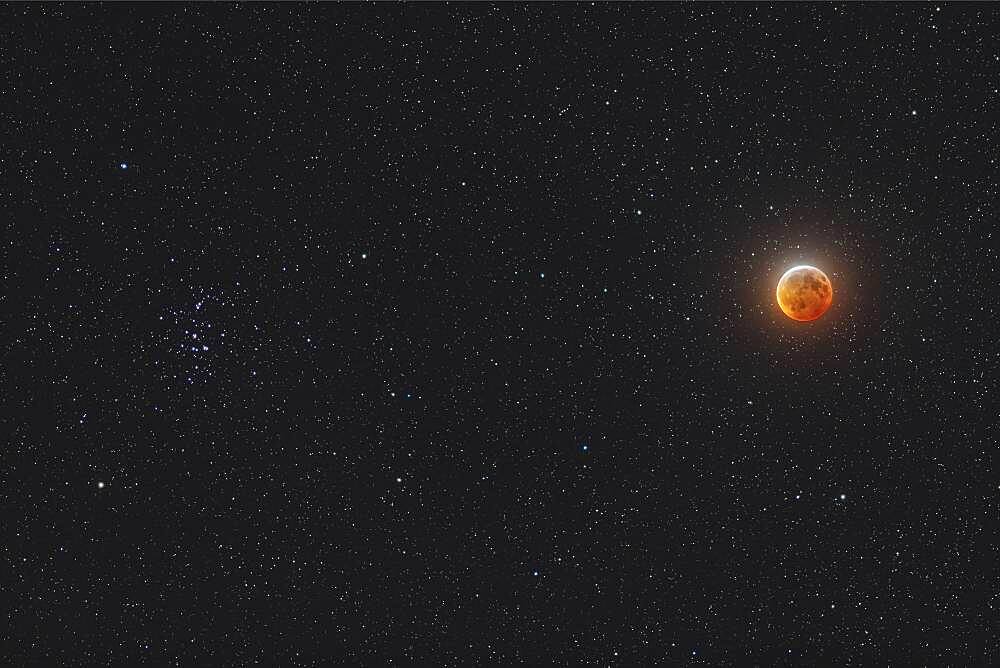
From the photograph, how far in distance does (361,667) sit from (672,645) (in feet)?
3.49

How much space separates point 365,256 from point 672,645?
1685 mm

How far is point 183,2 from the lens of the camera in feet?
5.73

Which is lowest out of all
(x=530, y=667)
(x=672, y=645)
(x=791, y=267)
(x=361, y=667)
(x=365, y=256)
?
(x=672, y=645)

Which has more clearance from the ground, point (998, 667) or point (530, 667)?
point (530, 667)

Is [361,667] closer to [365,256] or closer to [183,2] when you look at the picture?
[365,256]

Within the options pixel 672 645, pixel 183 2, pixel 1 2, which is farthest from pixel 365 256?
pixel 672 645

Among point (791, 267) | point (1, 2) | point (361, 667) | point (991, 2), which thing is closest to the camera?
point (1, 2)

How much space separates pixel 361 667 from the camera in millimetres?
2334

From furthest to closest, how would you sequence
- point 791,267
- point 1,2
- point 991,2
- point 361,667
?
point 361,667, point 791,267, point 991,2, point 1,2

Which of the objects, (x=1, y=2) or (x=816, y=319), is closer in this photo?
(x=1, y=2)

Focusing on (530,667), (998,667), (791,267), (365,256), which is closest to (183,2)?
(365,256)

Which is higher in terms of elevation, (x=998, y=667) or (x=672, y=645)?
(x=672, y=645)

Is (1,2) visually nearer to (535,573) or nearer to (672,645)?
(535,573)

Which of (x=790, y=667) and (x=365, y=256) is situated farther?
(x=790, y=667)
